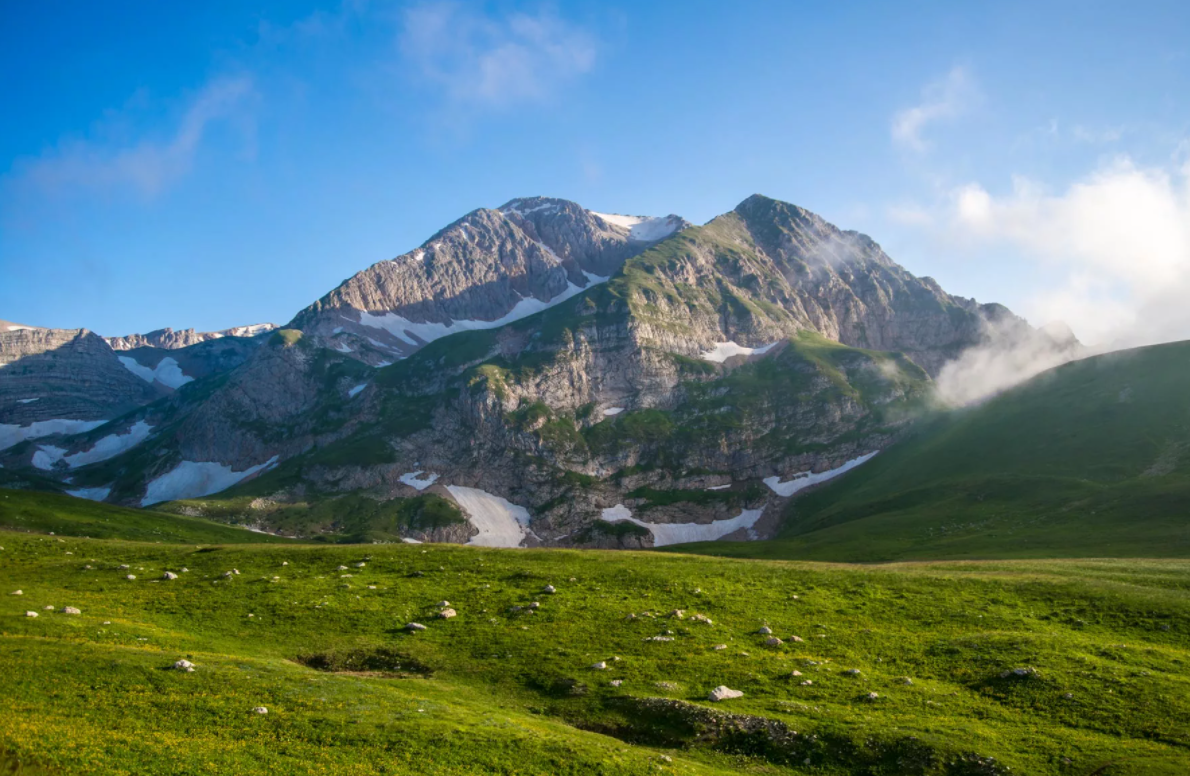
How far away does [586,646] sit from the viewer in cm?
3669

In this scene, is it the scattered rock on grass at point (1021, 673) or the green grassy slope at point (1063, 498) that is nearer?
the scattered rock on grass at point (1021, 673)

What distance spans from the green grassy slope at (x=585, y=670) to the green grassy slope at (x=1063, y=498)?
61193mm

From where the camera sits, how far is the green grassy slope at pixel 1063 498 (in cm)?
10512

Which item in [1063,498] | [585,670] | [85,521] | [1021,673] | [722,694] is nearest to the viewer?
[722,694]

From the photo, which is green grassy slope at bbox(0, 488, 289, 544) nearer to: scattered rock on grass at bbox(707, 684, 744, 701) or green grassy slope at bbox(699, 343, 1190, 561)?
scattered rock on grass at bbox(707, 684, 744, 701)

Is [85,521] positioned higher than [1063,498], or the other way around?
[1063,498]

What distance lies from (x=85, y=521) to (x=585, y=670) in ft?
356

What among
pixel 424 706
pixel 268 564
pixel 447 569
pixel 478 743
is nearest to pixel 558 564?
pixel 447 569


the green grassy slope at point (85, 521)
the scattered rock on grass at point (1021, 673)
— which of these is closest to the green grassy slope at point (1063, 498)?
the scattered rock on grass at point (1021, 673)

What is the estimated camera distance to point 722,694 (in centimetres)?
3034

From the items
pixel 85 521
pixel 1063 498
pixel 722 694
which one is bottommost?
pixel 722 694

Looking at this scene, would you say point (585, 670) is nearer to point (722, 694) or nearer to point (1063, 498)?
point (722, 694)

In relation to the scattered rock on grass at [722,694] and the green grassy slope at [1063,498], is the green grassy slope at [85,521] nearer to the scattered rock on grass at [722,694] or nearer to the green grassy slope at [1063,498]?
the scattered rock on grass at [722,694]

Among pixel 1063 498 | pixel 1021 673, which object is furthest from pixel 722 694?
pixel 1063 498
